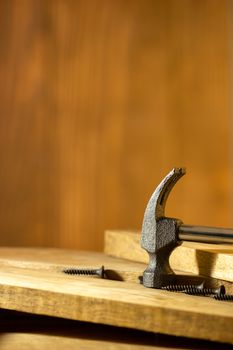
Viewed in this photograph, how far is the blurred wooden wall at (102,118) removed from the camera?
2.12 m

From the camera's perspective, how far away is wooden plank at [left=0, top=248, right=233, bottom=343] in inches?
37.3

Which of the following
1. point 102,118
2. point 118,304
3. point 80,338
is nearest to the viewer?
point 118,304

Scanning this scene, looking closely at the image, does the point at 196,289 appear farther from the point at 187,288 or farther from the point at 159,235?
the point at 159,235

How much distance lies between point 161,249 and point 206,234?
11 centimetres

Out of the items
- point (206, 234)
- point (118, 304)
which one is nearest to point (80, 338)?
point (118, 304)

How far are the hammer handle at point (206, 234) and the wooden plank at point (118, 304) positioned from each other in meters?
0.11

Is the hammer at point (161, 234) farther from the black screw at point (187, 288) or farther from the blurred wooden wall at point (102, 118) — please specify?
the blurred wooden wall at point (102, 118)

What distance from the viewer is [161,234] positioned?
46.4 inches

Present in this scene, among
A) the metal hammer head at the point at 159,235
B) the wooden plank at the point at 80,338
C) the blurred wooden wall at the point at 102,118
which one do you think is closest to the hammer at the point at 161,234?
the metal hammer head at the point at 159,235

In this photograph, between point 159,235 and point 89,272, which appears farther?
point 89,272

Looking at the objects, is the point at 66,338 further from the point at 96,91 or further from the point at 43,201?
the point at 96,91

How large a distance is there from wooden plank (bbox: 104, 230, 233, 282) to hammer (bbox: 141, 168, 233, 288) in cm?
8

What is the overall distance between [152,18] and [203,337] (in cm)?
146

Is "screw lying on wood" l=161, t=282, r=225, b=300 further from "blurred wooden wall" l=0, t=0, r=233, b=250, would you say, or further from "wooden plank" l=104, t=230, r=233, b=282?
"blurred wooden wall" l=0, t=0, r=233, b=250
